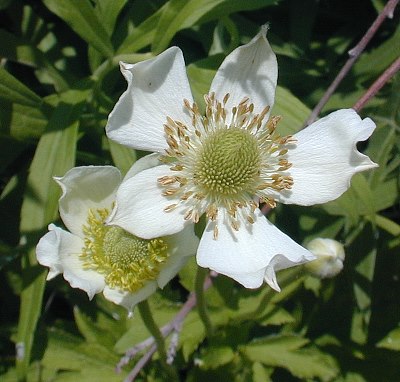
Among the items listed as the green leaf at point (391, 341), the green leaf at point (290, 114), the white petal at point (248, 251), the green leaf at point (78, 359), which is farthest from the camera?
the green leaf at point (391, 341)

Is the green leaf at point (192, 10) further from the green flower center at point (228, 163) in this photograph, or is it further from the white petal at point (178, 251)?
the white petal at point (178, 251)

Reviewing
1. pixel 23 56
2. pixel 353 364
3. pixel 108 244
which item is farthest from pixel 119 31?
pixel 353 364

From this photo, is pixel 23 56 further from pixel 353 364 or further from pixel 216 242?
pixel 353 364

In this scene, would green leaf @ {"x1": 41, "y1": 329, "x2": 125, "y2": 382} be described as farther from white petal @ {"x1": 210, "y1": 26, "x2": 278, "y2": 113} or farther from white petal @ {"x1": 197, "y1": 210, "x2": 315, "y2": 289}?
white petal @ {"x1": 210, "y1": 26, "x2": 278, "y2": 113}

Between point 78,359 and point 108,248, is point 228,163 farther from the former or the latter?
point 78,359

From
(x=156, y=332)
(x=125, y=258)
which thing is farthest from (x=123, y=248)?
(x=156, y=332)

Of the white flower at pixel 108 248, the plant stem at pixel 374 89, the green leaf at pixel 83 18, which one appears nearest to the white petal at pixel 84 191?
the white flower at pixel 108 248

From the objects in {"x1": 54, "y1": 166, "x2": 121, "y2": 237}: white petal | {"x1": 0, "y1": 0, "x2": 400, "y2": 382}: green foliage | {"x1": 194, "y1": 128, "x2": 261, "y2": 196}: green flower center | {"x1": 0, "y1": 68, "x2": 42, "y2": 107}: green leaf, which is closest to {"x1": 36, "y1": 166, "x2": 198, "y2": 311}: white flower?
{"x1": 54, "y1": 166, "x2": 121, "y2": 237}: white petal
